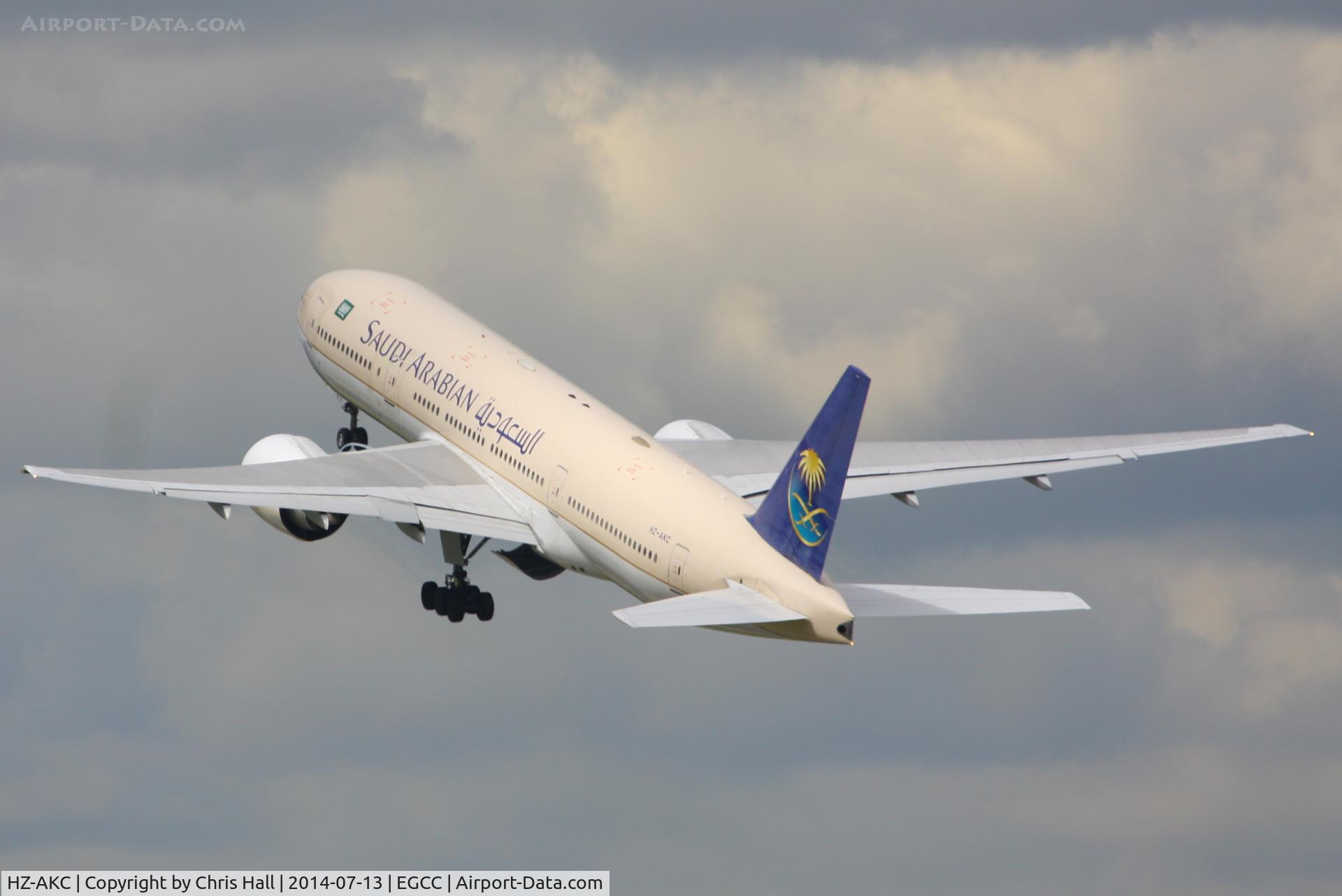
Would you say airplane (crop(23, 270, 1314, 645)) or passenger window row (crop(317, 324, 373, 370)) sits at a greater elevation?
passenger window row (crop(317, 324, 373, 370))

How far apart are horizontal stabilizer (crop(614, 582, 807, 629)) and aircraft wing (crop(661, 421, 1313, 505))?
11163 millimetres

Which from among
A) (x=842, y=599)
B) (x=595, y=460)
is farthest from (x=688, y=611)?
(x=595, y=460)

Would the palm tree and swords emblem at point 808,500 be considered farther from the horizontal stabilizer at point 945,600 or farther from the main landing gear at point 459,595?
the main landing gear at point 459,595

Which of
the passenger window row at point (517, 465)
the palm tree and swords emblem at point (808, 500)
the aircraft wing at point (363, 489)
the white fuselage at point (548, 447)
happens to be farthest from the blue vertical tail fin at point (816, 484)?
the aircraft wing at point (363, 489)

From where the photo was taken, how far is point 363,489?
66.2m

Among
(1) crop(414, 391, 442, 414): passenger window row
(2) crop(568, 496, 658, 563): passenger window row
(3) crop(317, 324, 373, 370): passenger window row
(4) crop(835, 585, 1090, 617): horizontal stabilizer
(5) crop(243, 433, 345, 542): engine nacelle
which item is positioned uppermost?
(3) crop(317, 324, 373, 370): passenger window row

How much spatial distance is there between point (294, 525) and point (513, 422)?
603cm

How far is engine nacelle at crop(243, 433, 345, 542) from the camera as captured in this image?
6675 centimetres

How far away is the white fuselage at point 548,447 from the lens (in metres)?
59.5

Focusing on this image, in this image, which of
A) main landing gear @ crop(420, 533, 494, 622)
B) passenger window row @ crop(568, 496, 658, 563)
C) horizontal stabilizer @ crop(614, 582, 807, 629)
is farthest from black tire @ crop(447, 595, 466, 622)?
horizontal stabilizer @ crop(614, 582, 807, 629)

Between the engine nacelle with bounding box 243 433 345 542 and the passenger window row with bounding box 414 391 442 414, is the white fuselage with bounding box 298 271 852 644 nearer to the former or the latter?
the passenger window row with bounding box 414 391 442 414

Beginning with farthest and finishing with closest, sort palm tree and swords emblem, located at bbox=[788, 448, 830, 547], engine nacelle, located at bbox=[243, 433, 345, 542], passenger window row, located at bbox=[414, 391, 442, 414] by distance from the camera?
passenger window row, located at bbox=[414, 391, 442, 414] < engine nacelle, located at bbox=[243, 433, 345, 542] < palm tree and swords emblem, located at bbox=[788, 448, 830, 547]

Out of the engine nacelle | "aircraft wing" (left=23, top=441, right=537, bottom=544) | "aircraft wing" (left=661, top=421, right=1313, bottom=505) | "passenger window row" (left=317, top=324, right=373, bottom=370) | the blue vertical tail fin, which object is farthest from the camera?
"passenger window row" (left=317, top=324, right=373, bottom=370)

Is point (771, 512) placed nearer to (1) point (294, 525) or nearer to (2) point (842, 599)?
(2) point (842, 599)
